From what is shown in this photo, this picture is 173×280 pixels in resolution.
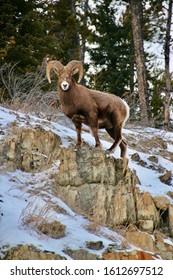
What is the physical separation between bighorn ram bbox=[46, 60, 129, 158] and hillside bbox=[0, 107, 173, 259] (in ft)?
1.51

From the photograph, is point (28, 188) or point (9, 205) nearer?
point (9, 205)

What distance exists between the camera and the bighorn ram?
8414mm

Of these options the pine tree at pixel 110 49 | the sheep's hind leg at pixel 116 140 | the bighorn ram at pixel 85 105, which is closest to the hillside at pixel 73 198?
the sheep's hind leg at pixel 116 140

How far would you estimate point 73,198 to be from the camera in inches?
331

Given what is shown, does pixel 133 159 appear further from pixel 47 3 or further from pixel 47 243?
pixel 47 3

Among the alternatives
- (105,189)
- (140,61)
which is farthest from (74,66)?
(140,61)

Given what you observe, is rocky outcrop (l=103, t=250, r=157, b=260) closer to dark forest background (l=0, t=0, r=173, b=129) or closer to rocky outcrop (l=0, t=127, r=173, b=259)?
rocky outcrop (l=0, t=127, r=173, b=259)

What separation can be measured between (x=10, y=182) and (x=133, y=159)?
2.80 meters

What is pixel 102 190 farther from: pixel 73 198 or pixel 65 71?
pixel 65 71

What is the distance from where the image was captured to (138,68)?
17.0 m

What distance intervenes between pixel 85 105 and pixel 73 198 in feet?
4.40

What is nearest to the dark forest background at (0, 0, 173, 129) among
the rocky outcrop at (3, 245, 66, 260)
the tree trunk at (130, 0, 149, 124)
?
the tree trunk at (130, 0, 149, 124)
